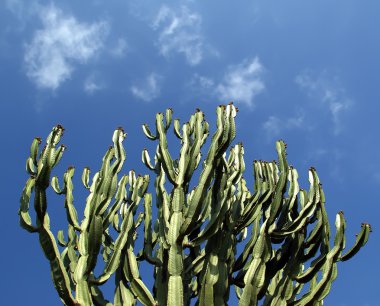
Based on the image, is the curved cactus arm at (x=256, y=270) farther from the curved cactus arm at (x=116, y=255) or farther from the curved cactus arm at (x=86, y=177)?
the curved cactus arm at (x=86, y=177)

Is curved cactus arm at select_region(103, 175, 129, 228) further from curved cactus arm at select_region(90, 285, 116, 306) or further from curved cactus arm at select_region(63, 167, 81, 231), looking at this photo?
curved cactus arm at select_region(90, 285, 116, 306)

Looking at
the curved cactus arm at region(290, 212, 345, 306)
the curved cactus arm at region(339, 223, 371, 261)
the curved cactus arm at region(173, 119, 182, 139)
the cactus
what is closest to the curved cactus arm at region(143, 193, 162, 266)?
the cactus

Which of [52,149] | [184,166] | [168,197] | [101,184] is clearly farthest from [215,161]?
[52,149]

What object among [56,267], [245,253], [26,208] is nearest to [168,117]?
[245,253]

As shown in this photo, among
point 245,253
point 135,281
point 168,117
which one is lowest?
point 135,281

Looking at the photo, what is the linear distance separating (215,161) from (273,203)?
66 cm

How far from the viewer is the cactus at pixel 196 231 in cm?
448

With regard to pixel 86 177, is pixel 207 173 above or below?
below

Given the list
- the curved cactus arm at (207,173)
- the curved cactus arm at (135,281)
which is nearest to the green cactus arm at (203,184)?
the curved cactus arm at (207,173)

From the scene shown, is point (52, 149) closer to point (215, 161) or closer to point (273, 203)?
point (215, 161)

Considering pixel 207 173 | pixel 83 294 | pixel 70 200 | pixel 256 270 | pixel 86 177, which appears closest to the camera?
pixel 83 294

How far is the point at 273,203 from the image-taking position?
16.5 ft

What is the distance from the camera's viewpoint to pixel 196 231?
504 centimetres

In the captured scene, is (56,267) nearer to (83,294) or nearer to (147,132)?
(83,294)
